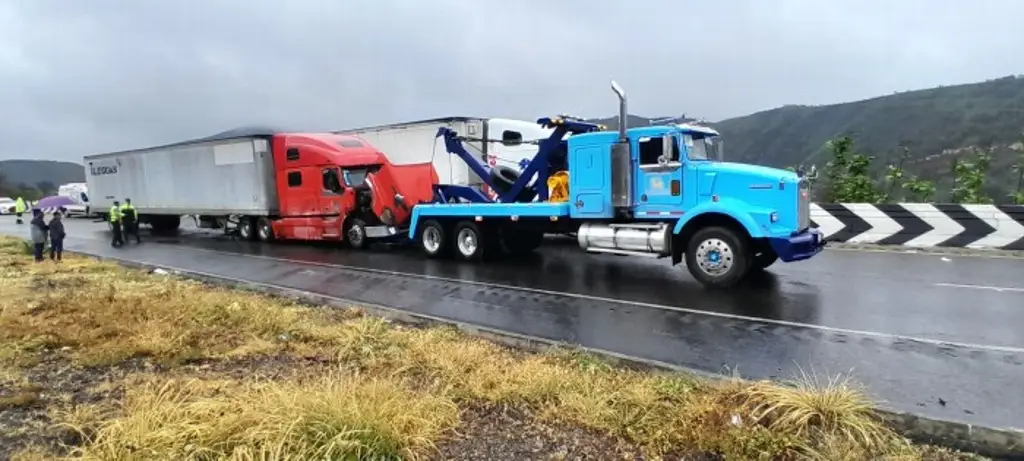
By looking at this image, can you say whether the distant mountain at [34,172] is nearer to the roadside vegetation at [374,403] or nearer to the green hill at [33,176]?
the green hill at [33,176]

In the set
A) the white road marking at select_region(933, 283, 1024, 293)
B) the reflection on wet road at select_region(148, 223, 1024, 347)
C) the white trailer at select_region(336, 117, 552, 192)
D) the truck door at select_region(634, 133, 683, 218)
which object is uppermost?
the white trailer at select_region(336, 117, 552, 192)

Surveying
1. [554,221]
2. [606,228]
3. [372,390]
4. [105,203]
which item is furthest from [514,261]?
[105,203]

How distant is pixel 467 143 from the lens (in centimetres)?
1539

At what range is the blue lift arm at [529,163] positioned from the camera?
11938 millimetres

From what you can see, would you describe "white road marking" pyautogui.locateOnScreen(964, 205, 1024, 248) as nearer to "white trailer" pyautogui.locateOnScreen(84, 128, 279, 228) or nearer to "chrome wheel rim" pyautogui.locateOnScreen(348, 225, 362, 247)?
"chrome wheel rim" pyautogui.locateOnScreen(348, 225, 362, 247)

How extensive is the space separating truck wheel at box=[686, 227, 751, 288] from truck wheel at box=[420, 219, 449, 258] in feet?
18.7

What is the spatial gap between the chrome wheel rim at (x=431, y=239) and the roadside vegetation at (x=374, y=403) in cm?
707

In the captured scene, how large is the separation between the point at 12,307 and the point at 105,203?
20.2m

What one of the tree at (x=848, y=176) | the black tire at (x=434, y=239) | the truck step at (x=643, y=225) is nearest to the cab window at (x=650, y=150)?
the truck step at (x=643, y=225)

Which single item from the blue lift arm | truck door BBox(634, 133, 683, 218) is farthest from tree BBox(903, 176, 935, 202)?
truck door BBox(634, 133, 683, 218)

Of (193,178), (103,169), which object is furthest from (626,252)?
(103,169)

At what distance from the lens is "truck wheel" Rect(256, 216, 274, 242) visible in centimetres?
1880

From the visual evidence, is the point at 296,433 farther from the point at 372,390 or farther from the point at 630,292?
the point at 630,292

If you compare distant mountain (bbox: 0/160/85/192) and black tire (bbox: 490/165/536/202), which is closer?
black tire (bbox: 490/165/536/202)
